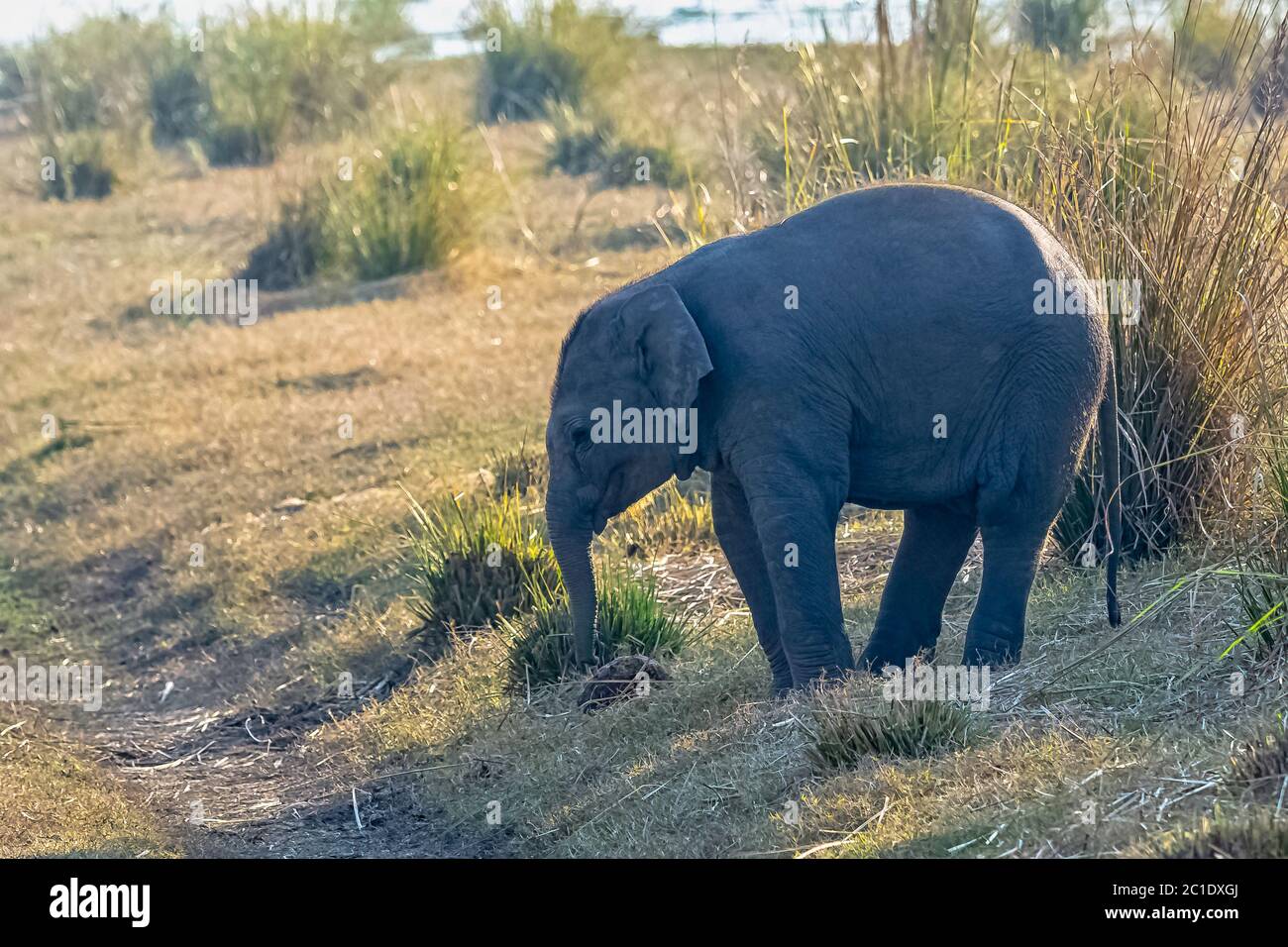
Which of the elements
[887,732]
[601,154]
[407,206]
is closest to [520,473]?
[887,732]

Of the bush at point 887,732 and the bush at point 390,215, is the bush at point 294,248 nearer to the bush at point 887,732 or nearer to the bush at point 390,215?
the bush at point 390,215

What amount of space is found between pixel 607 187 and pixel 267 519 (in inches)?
317

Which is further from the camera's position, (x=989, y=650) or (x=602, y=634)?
(x=602, y=634)

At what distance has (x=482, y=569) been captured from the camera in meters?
8.26

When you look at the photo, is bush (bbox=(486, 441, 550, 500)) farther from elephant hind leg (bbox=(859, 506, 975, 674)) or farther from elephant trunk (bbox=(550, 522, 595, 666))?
elephant hind leg (bbox=(859, 506, 975, 674))

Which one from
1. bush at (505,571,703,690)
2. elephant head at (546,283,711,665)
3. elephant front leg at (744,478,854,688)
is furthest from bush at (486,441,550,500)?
elephant front leg at (744,478,854,688)

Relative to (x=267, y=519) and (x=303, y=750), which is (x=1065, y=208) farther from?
(x=267, y=519)

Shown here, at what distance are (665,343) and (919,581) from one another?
4.58 feet

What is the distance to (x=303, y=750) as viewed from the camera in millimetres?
7734

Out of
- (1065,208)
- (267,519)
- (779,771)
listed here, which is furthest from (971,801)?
(267,519)

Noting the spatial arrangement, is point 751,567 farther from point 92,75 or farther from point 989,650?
point 92,75

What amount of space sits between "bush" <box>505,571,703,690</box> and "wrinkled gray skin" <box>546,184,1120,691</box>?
1220 mm

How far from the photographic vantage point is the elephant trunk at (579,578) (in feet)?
21.6

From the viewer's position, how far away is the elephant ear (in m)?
6.09
